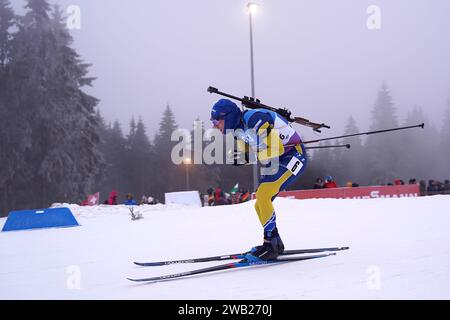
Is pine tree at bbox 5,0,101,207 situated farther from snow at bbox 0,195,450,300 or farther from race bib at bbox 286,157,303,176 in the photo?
race bib at bbox 286,157,303,176

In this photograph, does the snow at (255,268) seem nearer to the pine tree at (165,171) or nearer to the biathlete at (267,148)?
the biathlete at (267,148)

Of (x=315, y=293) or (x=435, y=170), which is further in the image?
(x=435, y=170)

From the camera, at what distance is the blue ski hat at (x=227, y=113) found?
4.80 metres

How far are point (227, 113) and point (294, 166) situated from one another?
3.50 feet

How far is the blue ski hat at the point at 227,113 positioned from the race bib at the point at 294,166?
827mm

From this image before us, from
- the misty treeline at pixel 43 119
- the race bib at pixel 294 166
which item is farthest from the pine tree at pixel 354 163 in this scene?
the race bib at pixel 294 166

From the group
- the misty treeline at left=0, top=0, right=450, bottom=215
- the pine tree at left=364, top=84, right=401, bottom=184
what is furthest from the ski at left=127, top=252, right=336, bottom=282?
the pine tree at left=364, top=84, right=401, bottom=184

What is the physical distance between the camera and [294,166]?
193 inches

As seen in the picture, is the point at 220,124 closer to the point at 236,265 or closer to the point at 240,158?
the point at 240,158

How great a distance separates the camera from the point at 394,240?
18.1 ft

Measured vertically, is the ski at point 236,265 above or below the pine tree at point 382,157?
below
